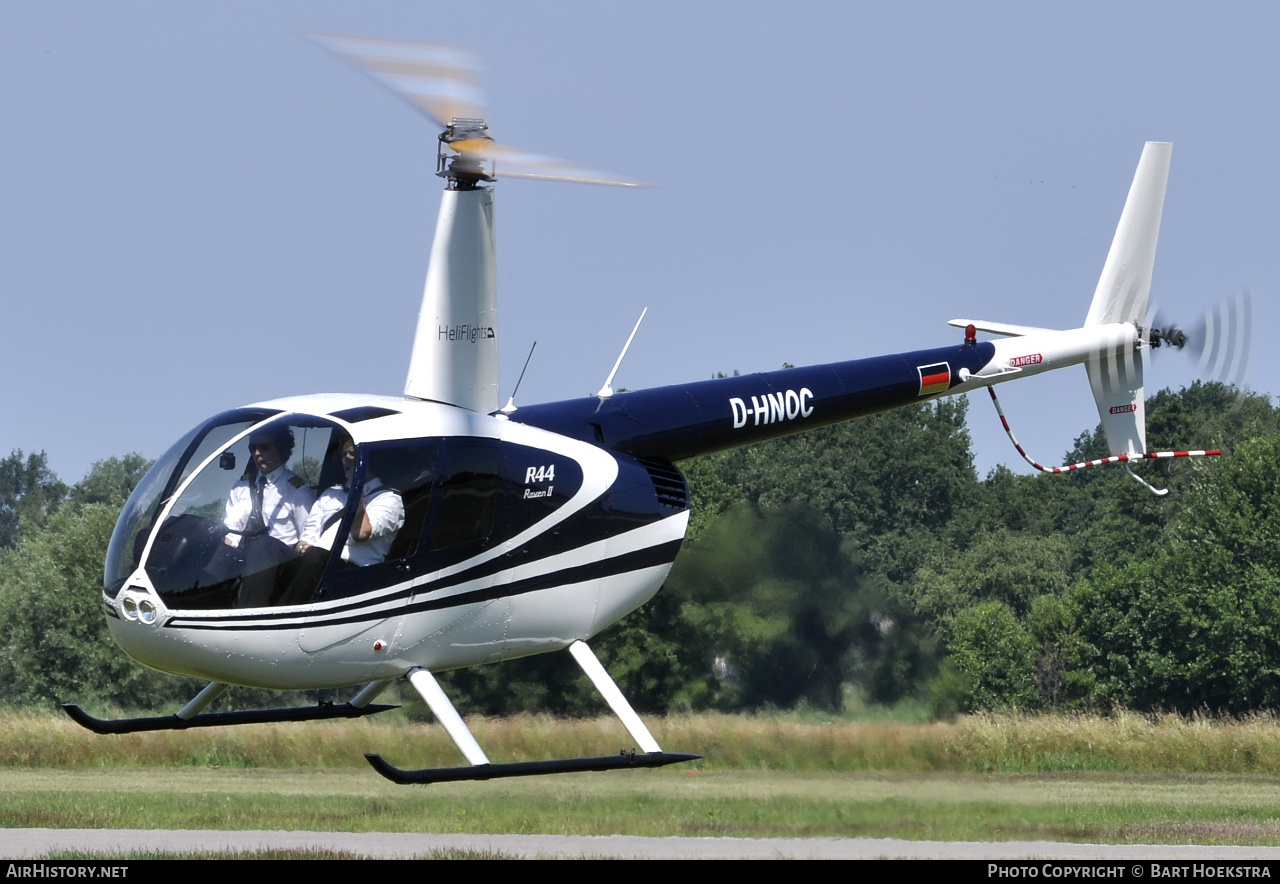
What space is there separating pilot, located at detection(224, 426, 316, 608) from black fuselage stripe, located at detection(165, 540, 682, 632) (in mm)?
210

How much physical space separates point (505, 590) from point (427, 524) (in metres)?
0.89

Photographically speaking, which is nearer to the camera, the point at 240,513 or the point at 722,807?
the point at 240,513

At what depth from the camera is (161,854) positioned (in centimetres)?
1491

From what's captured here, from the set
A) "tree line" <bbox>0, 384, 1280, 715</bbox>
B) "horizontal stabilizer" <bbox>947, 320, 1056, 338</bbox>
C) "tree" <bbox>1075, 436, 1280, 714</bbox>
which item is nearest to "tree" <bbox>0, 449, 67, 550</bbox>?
"tree line" <bbox>0, 384, 1280, 715</bbox>

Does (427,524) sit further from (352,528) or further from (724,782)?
(724,782)

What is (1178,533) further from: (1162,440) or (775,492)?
(1162,440)

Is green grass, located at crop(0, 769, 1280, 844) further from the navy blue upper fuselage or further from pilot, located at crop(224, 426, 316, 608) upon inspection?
pilot, located at crop(224, 426, 316, 608)

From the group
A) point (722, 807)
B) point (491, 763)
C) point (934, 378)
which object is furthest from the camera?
point (722, 807)

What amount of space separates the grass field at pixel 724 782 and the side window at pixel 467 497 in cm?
643

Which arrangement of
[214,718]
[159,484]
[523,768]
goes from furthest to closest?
[214,718], [523,768], [159,484]

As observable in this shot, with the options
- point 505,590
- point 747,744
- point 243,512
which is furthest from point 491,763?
point 747,744

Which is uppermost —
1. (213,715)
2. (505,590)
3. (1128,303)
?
(1128,303)

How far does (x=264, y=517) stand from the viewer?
9992mm

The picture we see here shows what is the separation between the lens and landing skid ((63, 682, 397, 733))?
11.2 meters
